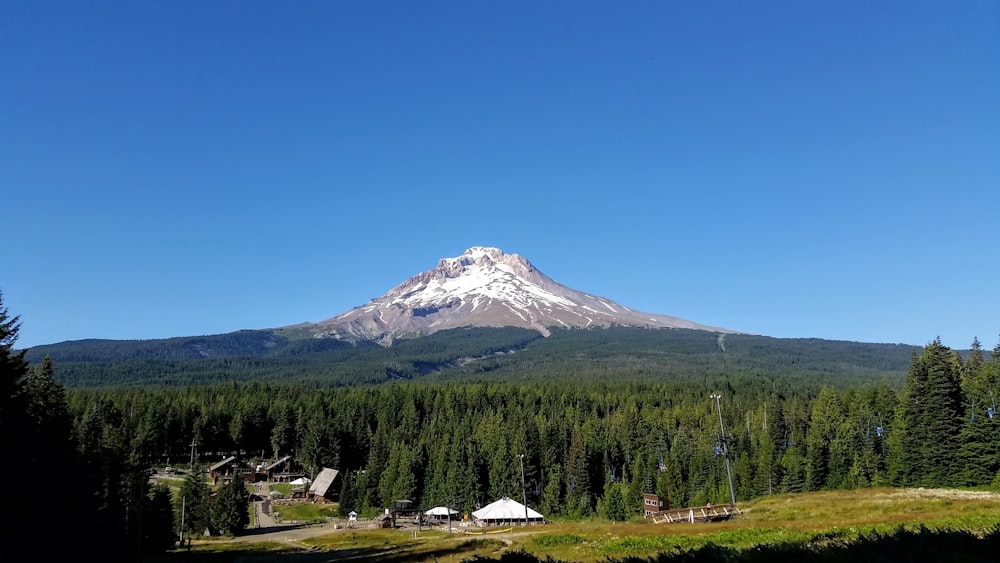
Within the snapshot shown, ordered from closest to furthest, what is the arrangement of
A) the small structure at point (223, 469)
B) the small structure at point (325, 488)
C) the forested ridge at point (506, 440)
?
the forested ridge at point (506, 440) < the small structure at point (325, 488) < the small structure at point (223, 469)

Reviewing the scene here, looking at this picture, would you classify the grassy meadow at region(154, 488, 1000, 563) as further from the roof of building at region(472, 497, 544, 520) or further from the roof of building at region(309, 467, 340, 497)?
the roof of building at region(309, 467, 340, 497)

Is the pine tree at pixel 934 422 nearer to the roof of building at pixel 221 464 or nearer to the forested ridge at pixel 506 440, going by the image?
the forested ridge at pixel 506 440

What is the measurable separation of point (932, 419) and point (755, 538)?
48.8 metres

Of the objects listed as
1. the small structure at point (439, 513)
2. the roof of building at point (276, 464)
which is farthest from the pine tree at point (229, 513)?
the roof of building at point (276, 464)

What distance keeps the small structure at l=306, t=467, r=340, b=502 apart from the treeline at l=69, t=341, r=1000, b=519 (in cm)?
330

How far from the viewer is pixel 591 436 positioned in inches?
4811

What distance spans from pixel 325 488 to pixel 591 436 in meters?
48.3

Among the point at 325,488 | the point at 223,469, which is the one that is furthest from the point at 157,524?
the point at 223,469

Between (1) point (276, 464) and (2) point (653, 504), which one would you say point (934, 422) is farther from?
(1) point (276, 464)

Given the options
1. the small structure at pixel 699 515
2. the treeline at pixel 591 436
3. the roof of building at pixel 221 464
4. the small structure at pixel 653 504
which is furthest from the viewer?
the roof of building at pixel 221 464

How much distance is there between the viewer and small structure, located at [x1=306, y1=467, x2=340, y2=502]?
111125 mm

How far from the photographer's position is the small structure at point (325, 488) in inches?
4375

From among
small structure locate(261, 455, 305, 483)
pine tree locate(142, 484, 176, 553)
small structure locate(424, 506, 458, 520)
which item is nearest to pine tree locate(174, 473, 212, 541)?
pine tree locate(142, 484, 176, 553)

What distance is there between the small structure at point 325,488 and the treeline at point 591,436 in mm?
3302
